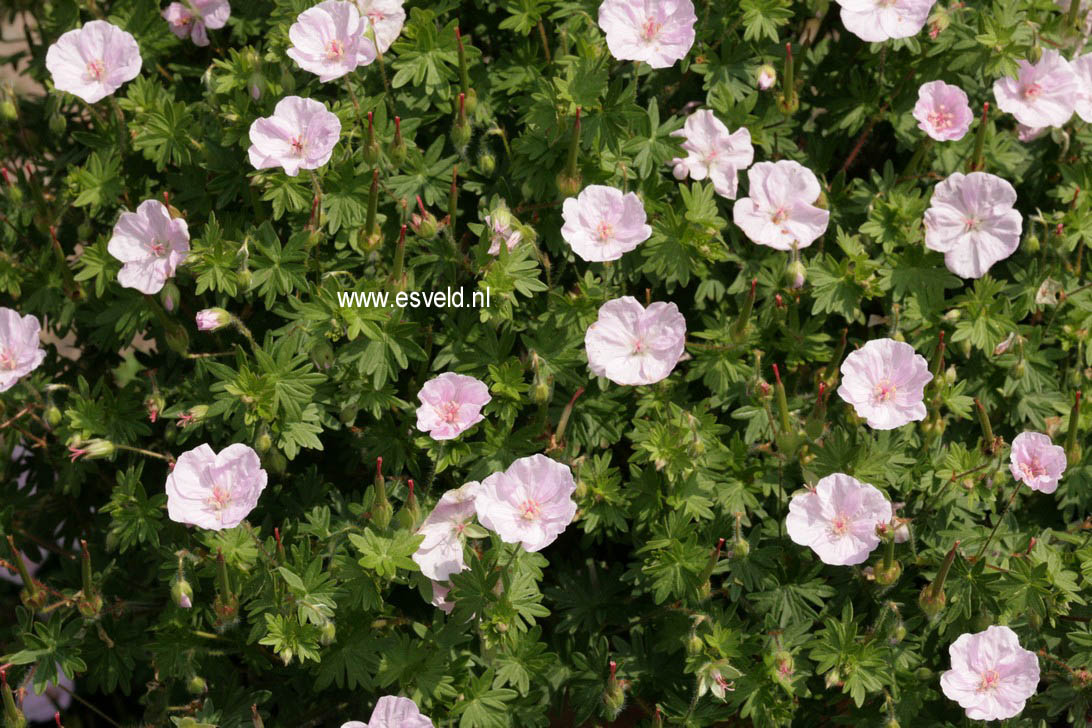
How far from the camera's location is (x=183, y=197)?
3.13m

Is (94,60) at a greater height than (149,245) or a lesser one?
greater

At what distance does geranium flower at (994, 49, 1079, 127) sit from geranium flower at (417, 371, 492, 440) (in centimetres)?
162

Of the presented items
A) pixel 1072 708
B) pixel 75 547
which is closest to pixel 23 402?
pixel 75 547

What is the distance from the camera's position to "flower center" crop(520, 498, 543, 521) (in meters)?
2.65

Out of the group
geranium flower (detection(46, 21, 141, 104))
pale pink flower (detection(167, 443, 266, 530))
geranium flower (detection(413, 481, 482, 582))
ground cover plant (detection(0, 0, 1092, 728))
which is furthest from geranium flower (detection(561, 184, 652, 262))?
geranium flower (detection(46, 21, 141, 104))

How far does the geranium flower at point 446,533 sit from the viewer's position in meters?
2.73

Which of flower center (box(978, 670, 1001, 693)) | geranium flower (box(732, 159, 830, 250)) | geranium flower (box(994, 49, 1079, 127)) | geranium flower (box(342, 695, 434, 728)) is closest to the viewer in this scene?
geranium flower (box(342, 695, 434, 728))

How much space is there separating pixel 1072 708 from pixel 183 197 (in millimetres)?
2592

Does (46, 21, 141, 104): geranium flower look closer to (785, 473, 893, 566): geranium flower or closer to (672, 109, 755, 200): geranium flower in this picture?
(672, 109, 755, 200): geranium flower

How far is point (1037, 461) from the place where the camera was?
2.80 metres

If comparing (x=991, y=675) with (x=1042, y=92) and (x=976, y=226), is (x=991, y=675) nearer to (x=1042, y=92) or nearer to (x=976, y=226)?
(x=976, y=226)

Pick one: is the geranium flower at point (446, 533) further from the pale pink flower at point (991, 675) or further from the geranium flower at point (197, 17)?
the geranium flower at point (197, 17)

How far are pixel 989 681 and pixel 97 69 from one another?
2.71 meters

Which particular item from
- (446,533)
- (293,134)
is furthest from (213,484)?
(293,134)
